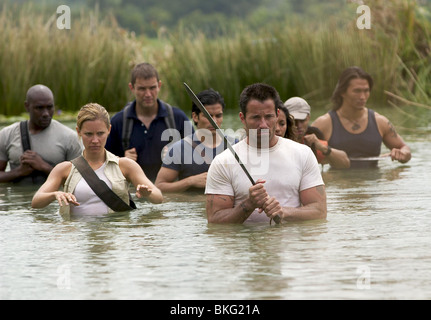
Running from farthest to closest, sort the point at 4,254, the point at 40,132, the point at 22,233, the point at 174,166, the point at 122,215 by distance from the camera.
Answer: the point at 40,132
the point at 174,166
the point at 122,215
the point at 22,233
the point at 4,254

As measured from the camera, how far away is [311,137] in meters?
10.7

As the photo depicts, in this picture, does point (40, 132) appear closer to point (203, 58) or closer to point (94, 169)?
point (94, 169)

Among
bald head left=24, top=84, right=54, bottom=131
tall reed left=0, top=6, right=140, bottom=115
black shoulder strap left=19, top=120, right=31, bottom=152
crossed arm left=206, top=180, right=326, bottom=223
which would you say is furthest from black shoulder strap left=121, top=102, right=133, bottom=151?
tall reed left=0, top=6, right=140, bottom=115

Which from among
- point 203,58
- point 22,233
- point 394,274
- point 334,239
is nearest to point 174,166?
point 22,233

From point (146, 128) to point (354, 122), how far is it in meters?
2.38

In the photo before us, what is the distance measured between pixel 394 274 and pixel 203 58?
48.5ft

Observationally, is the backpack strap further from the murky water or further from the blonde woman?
the blonde woman

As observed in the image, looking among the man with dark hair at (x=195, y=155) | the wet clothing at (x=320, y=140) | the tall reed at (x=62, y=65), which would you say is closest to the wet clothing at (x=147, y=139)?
the man with dark hair at (x=195, y=155)

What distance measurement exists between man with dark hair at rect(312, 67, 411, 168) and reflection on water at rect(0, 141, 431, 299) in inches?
84.4

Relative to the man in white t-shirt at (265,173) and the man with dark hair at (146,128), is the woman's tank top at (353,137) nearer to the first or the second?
the man with dark hair at (146,128)

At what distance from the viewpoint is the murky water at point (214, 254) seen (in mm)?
5984

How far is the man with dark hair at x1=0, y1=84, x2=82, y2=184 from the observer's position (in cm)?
1084

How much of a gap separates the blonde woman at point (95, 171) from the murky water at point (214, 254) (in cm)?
16

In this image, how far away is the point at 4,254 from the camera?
7266 millimetres
